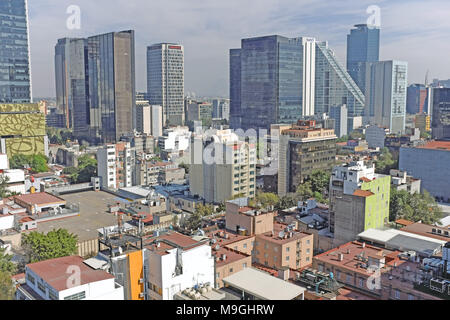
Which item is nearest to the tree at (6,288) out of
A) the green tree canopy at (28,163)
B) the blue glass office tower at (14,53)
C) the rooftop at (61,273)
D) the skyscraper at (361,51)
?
the rooftop at (61,273)

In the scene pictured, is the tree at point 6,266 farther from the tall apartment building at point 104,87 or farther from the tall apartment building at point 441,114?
the tall apartment building at point 104,87

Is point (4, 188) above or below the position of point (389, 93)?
below

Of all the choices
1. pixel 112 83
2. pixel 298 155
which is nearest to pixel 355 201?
pixel 298 155

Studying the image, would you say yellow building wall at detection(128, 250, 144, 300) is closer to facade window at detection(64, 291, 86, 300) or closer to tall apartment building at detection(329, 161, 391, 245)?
facade window at detection(64, 291, 86, 300)

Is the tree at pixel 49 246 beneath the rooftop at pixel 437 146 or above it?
beneath

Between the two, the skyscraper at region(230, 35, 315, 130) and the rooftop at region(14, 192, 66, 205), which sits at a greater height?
the skyscraper at region(230, 35, 315, 130)

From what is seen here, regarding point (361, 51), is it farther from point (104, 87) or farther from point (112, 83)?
point (104, 87)

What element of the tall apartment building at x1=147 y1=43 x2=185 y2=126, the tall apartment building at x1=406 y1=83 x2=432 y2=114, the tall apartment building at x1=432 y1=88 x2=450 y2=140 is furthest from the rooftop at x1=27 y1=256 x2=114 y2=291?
the tall apartment building at x1=406 y1=83 x2=432 y2=114
